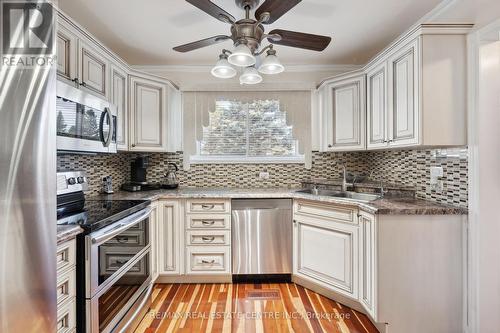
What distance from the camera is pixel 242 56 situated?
1.49m

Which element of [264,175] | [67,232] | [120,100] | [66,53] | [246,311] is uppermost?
[66,53]

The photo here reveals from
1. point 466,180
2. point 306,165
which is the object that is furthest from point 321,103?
point 466,180

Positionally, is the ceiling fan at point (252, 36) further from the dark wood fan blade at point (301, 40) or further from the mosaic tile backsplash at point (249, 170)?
the mosaic tile backsplash at point (249, 170)

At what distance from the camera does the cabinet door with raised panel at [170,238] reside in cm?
246

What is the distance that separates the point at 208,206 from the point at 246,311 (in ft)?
3.21

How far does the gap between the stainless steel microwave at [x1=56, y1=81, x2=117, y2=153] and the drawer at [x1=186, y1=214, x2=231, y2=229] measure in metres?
0.96

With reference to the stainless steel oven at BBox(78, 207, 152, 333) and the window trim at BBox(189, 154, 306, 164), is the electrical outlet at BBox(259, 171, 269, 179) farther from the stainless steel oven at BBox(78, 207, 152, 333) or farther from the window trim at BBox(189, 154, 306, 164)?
the stainless steel oven at BBox(78, 207, 152, 333)

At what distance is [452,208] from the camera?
1690mm

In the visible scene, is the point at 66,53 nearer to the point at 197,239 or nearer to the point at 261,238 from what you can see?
the point at 197,239

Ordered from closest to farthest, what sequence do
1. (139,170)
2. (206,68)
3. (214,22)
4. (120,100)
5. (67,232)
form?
1. (67,232)
2. (214,22)
3. (120,100)
4. (139,170)
5. (206,68)

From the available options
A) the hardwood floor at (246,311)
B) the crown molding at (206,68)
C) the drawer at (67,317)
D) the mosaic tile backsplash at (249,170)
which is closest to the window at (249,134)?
the mosaic tile backsplash at (249,170)

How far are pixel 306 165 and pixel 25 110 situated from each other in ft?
8.88

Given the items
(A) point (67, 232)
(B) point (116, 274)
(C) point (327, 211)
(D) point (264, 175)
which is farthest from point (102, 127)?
(C) point (327, 211)

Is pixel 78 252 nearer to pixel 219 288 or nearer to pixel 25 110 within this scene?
pixel 25 110
